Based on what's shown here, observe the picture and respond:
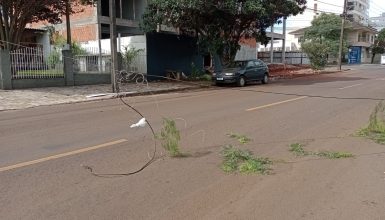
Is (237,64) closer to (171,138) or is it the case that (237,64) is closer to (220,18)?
(220,18)

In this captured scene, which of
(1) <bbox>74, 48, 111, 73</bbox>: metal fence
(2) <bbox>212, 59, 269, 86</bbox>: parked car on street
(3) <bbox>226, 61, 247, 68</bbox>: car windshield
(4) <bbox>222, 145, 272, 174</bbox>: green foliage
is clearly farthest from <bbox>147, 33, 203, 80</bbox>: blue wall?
(4) <bbox>222, 145, 272, 174</bbox>: green foliage

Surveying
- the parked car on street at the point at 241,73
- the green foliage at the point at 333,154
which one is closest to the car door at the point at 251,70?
the parked car on street at the point at 241,73

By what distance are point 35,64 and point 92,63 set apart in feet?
13.3

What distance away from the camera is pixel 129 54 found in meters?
25.4

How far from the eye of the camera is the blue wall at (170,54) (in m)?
26.9

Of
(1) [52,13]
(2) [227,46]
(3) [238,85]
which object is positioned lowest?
(3) [238,85]

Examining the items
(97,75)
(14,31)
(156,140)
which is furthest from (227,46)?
(156,140)

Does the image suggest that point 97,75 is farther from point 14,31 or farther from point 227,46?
point 227,46

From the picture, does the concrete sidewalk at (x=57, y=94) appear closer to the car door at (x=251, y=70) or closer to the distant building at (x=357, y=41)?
the car door at (x=251, y=70)

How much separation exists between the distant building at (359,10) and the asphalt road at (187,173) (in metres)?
97.5

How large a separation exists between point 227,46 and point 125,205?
2182cm

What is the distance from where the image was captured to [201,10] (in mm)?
21922

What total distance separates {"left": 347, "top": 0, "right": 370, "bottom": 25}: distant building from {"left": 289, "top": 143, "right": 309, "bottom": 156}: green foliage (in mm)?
98716

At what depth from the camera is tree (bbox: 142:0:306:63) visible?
2209 cm
